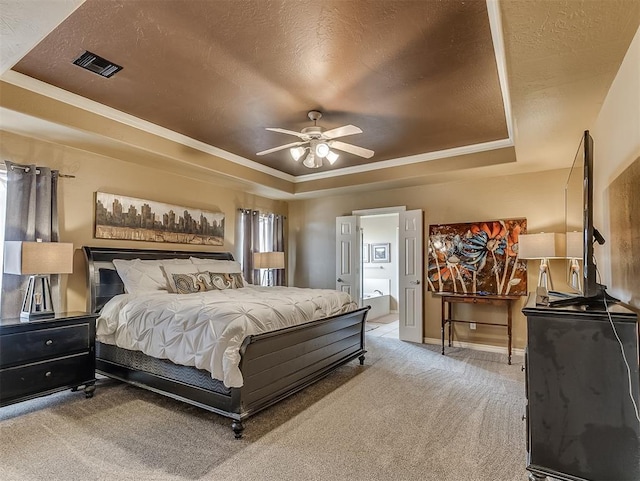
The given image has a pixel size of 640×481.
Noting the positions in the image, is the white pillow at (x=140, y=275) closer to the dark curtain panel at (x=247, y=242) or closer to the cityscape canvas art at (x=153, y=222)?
the cityscape canvas art at (x=153, y=222)

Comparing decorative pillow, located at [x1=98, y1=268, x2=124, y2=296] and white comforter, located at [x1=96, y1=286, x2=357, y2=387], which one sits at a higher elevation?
decorative pillow, located at [x1=98, y1=268, x2=124, y2=296]

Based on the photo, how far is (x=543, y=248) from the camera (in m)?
4.17

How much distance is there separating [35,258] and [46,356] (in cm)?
87

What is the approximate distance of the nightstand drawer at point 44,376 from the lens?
2.83 meters

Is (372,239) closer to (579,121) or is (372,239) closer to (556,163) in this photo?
(556,163)

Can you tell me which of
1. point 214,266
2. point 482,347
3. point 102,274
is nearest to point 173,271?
point 214,266

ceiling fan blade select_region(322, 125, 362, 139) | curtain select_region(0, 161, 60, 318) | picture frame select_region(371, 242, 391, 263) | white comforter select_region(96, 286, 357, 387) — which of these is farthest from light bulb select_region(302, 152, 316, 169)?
picture frame select_region(371, 242, 391, 263)

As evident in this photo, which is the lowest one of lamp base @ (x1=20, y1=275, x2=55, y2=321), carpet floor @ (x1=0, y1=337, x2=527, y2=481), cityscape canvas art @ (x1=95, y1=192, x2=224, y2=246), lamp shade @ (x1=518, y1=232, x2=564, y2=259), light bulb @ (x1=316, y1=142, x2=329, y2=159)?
carpet floor @ (x1=0, y1=337, x2=527, y2=481)

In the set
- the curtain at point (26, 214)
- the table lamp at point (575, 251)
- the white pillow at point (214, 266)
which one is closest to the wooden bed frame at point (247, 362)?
the curtain at point (26, 214)

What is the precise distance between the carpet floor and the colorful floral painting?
5.27 ft

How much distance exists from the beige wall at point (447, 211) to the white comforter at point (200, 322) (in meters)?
2.67

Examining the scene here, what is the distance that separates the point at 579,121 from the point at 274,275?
4.93 m

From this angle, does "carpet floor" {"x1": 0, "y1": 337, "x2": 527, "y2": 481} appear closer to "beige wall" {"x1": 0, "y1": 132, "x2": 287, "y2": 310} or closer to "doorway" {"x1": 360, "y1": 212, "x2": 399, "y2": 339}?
"beige wall" {"x1": 0, "y1": 132, "x2": 287, "y2": 310}

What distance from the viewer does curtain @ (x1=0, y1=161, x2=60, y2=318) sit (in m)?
3.38
